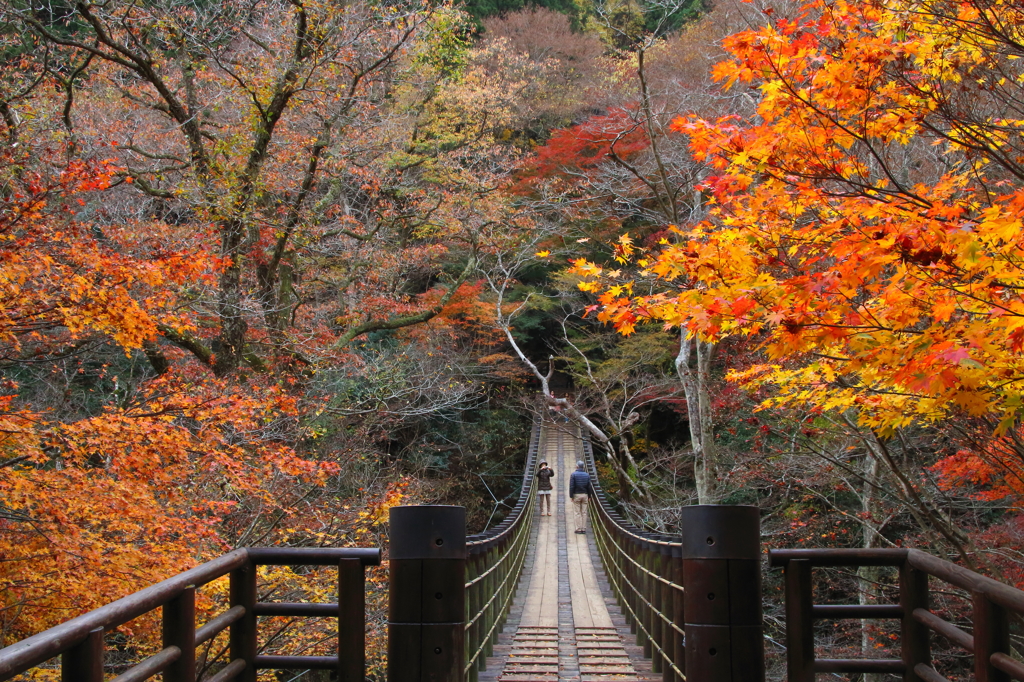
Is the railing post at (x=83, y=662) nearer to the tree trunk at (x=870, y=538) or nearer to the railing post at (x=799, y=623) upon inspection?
the railing post at (x=799, y=623)

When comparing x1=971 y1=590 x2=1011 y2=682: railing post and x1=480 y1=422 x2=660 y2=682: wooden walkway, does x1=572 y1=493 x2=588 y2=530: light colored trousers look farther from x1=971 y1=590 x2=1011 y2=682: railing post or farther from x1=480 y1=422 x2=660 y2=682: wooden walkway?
x1=971 y1=590 x2=1011 y2=682: railing post

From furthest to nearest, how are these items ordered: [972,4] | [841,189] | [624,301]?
1. [841,189]
2. [624,301]
3. [972,4]

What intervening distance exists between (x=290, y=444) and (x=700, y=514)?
35.8 ft

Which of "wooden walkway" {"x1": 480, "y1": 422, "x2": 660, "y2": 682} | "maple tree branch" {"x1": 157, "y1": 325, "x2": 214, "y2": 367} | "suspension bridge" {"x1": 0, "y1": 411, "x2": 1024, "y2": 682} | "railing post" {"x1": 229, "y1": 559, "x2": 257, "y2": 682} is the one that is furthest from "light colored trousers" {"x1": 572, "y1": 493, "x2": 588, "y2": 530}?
"railing post" {"x1": 229, "y1": 559, "x2": 257, "y2": 682}

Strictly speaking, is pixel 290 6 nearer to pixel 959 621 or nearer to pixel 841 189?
pixel 841 189

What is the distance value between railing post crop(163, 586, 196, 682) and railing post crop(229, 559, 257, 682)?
1.25 ft

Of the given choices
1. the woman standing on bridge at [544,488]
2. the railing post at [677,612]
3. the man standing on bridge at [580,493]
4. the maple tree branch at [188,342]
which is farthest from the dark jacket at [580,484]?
the railing post at [677,612]

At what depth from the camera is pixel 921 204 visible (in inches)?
146

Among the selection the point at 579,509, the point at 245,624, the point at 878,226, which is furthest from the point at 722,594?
the point at 579,509

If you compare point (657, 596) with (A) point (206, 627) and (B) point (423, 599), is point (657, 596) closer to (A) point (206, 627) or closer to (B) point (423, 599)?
(B) point (423, 599)

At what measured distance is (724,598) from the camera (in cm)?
284

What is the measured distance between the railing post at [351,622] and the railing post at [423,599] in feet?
0.60

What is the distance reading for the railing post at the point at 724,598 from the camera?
282 centimetres

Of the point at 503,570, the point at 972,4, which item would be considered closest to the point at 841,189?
the point at 972,4
